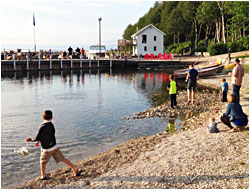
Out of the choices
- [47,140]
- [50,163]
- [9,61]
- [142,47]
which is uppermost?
[142,47]

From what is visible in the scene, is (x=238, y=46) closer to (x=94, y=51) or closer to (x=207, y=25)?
(x=207, y=25)

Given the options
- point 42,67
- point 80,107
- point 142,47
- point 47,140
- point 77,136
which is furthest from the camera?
point 142,47

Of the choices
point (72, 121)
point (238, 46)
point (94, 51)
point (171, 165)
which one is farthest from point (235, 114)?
point (94, 51)

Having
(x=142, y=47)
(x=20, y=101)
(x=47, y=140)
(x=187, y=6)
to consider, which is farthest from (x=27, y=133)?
(x=187, y=6)

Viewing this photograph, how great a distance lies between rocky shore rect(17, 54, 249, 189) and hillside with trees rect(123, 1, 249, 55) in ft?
128

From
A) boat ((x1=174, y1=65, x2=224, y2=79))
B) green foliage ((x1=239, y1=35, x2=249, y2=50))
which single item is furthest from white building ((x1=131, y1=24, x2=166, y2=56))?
boat ((x1=174, y1=65, x2=224, y2=79))

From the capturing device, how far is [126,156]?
966 centimetres

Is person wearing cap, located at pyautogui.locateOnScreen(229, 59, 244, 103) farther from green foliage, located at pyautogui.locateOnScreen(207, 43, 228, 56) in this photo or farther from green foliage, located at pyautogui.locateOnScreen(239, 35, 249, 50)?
green foliage, located at pyautogui.locateOnScreen(207, 43, 228, 56)

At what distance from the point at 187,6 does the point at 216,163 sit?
75.7 m

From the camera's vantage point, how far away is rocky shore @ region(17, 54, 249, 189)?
690 cm

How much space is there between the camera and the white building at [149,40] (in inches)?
2854

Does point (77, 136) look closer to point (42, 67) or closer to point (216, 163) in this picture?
point (216, 163)

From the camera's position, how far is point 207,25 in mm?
76625

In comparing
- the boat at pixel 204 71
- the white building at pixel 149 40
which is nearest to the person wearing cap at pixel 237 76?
the boat at pixel 204 71
